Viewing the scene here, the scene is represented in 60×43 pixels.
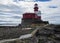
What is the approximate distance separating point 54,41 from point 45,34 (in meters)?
0.34

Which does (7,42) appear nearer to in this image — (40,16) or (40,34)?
(40,34)

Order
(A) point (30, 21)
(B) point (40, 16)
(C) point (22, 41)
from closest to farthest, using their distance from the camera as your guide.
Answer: (C) point (22, 41) < (B) point (40, 16) < (A) point (30, 21)

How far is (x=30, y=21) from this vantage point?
9.31 metres

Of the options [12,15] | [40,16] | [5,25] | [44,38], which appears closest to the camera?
[44,38]

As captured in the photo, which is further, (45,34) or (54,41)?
(45,34)

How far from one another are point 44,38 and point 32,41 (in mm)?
543

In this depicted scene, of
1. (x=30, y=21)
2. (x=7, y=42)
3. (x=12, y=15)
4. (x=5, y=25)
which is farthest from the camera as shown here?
(x=30, y=21)

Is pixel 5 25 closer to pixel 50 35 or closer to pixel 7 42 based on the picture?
pixel 50 35

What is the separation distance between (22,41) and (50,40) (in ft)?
2.72

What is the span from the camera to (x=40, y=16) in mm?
8227

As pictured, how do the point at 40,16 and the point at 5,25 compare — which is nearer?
the point at 5,25

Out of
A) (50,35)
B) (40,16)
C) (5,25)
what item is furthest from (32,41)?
(40,16)

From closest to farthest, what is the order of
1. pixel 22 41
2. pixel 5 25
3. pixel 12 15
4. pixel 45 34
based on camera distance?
pixel 22 41 < pixel 45 34 < pixel 5 25 < pixel 12 15

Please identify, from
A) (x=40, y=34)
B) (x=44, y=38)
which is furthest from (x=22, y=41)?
(x=40, y=34)
